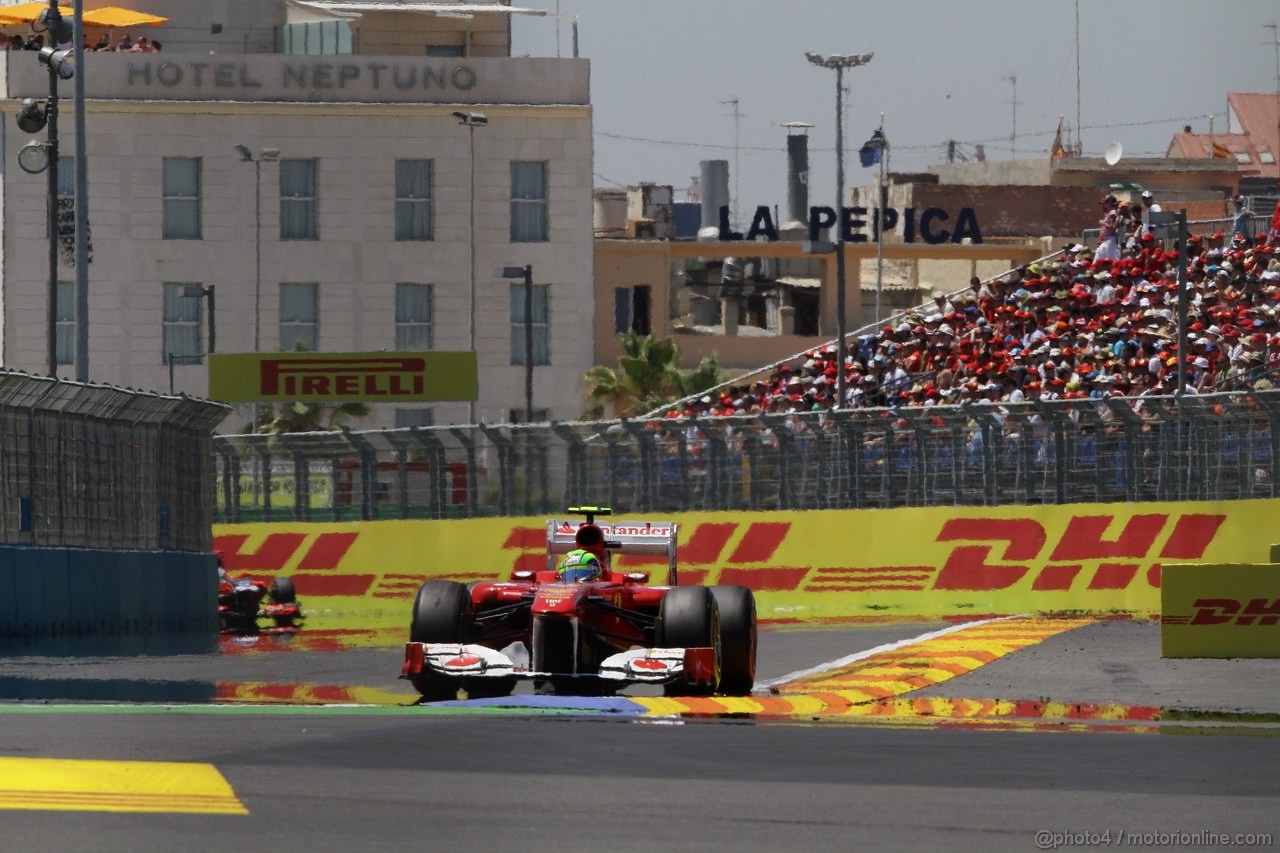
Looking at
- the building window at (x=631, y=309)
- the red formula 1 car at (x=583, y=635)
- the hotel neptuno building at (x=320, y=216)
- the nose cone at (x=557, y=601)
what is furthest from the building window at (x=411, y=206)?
the nose cone at (x=557, y=601)

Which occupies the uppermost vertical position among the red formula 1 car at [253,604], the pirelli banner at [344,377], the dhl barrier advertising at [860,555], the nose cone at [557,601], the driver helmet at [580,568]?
the pirelli banner at [344,377]

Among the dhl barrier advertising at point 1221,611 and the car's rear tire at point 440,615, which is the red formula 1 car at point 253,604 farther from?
the car's rear tire at point 440,615

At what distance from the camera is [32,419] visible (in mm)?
21703

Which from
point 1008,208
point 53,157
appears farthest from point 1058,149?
point 53,157

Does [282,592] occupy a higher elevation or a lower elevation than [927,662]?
lower

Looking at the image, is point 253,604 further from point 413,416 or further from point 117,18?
point 117,18

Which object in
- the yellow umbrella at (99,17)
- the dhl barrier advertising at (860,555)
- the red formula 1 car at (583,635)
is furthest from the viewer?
the yellow umbrella at (99,17)

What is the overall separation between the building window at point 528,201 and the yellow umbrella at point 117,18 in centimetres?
992

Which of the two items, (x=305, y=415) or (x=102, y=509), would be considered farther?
(x=305, y=415)

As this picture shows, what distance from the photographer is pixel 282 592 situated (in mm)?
27359

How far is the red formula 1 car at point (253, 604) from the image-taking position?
86.5 feet

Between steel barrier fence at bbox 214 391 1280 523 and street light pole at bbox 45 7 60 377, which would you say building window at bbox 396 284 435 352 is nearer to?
street light pole at bbox 45 7 60 377

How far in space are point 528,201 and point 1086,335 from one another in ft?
84.9

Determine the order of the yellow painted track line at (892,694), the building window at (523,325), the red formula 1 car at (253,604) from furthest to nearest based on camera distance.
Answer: the building window at (523,325)
the red formula 1 car at (253,604)
the yellow painted track line at (892,694)
